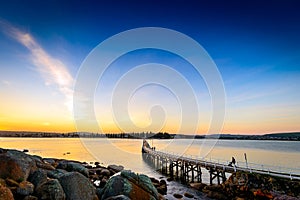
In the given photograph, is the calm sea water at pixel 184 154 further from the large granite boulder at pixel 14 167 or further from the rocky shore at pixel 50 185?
the large granite boulder at pixel 14 167

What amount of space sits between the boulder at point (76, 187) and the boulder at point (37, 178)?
1.04m

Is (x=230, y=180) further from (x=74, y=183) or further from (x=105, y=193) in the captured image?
(x=74, y=183)

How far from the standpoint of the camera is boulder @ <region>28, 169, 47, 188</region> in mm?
12414

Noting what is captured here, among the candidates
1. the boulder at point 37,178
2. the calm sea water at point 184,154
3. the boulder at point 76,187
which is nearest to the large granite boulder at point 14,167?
the boulder at point 37,178

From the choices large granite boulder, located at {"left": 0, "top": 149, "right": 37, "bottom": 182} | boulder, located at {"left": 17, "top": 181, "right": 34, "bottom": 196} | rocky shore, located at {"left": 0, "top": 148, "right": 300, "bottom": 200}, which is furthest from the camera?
large granite boulder, located at {"left": 0, "top": 149, "right": 37, "bottom": 182}

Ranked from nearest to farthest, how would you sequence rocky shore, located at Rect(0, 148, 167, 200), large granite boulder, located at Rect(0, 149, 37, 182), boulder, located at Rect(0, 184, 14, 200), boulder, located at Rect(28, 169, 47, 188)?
1. boulder, located at Rect(0, 184, 14, 200)
2. rocky shore, located at Rect(0, 148, 167, 200)
3. large granite boulder, located at Rect(0, 149, 37, 182)
4. boulder, located at Rect(28, 169, 47, 188)

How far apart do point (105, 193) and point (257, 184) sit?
13082mm

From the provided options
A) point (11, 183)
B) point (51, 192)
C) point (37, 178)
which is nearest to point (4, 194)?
point (11, 183)

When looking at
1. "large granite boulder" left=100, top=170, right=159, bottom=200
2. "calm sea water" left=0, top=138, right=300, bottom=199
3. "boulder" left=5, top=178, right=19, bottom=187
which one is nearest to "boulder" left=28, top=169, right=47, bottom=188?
"boulder" left=5, top=178, right=19, bottom=187

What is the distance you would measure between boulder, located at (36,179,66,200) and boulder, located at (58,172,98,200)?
0.72m

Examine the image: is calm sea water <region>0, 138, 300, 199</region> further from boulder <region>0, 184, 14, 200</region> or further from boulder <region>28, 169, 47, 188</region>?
boulder <region>0, 184, 14, 200</region>

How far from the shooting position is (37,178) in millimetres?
12633

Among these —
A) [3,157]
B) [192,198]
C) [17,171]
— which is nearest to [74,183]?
[17,171]

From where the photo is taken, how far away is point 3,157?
12.5 metres
